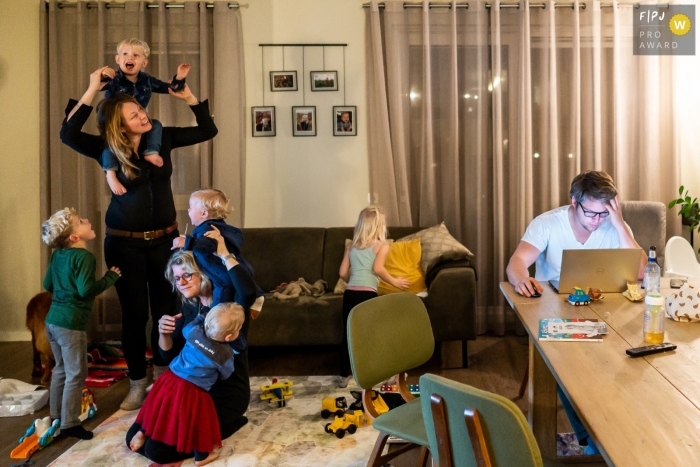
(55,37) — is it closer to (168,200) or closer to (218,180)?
(218,180)

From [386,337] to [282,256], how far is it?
94.3 inches

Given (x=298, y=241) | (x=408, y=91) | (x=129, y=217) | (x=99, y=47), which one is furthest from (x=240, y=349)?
(x=99, y=47)

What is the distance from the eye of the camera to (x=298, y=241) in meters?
4.61

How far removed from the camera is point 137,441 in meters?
2.82

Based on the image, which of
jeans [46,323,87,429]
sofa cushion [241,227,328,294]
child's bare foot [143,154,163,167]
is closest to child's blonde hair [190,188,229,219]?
child's bare foot [143,154,163,167]

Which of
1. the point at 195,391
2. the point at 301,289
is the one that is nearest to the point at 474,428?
the point at 195,391

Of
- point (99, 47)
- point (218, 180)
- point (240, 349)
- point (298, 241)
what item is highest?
point (99, 47)

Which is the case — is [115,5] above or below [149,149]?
above

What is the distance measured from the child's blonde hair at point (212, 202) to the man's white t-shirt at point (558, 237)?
4.57 feet

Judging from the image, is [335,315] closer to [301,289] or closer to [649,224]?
[301,289]

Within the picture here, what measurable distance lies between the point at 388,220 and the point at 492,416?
344 centimetres

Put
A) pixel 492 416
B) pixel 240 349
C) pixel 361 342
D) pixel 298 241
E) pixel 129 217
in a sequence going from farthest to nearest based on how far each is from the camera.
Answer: pixel 298 241 < pixel 129 217 < pixel 240 349 < pixel 361 342 < pixel 492 416

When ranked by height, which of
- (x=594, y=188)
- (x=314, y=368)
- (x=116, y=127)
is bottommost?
(x=314, y=368)

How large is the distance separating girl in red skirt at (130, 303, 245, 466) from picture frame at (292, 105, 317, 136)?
2.31 m
